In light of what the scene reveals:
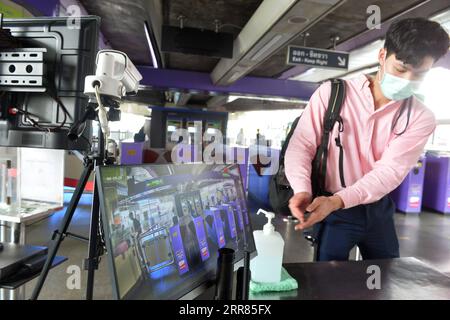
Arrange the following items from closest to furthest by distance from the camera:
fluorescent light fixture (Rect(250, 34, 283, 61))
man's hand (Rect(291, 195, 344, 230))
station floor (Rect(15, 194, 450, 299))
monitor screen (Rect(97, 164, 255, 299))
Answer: monitor screen (Rect(97, 164, 255, 299)) → man's hand (Rect(291, 195, 344, 230)) → station floor (Rect(15, 194, 450, 299)) → fluorescent light fixture (Rect(250, 34, 283, 61))

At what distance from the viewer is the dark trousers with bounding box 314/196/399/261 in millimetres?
1232

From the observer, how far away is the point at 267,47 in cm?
412

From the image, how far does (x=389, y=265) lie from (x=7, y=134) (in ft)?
4.83

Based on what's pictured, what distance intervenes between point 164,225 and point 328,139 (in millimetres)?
856

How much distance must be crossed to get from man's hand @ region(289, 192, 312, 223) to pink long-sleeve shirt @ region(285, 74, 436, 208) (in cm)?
5

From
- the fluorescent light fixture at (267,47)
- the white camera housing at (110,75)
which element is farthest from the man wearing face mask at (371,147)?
the fluorescent light fixture at (267,47)

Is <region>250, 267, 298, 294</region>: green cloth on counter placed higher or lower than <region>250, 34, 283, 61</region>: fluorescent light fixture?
lower

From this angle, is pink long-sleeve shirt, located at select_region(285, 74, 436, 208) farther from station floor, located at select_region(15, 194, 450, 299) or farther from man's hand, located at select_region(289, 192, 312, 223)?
station floor, located at select_region(15, 194, 450, 299)

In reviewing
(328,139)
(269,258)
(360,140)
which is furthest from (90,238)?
(360,140)

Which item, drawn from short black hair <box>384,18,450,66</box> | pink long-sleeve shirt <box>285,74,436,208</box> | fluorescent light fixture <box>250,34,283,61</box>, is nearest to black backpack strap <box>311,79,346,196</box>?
pink long-sleeve shirt <box>285,74,436,208</box>

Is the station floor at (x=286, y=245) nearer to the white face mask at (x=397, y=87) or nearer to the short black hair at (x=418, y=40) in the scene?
the white face mask at (x=397, y=87)

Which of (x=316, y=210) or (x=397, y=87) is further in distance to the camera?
(x=397, y=87)

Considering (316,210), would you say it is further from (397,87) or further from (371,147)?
(397,87)
